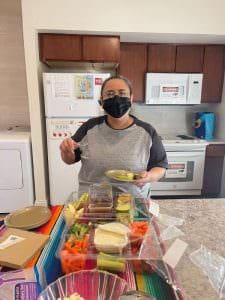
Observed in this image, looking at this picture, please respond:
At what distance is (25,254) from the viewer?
2.43 ft

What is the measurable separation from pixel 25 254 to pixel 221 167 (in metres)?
2.95

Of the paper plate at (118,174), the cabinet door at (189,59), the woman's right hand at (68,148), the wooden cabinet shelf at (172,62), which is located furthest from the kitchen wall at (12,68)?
the paper plate at (118,174)

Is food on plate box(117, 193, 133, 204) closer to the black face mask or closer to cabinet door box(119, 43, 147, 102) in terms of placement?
the black face mask

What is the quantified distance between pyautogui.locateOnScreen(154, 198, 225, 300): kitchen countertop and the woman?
21 cm

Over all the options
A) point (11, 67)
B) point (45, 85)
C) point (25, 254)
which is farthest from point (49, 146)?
point (25, 254)

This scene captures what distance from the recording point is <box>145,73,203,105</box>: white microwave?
3.00 meters

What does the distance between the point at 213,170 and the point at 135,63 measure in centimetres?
177

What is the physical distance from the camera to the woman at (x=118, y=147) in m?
1.27

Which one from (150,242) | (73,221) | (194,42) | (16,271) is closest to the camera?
(16,271)

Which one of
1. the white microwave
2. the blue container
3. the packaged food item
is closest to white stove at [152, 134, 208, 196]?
the blue container

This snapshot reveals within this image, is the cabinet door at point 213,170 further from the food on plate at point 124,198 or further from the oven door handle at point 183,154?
the food on plate at point 124,198

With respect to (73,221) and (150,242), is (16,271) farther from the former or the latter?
(150,242)

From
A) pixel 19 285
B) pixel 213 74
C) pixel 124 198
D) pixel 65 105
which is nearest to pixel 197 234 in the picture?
pixel 124 198

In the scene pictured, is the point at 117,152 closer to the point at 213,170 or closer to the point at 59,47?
the point at 59,47
